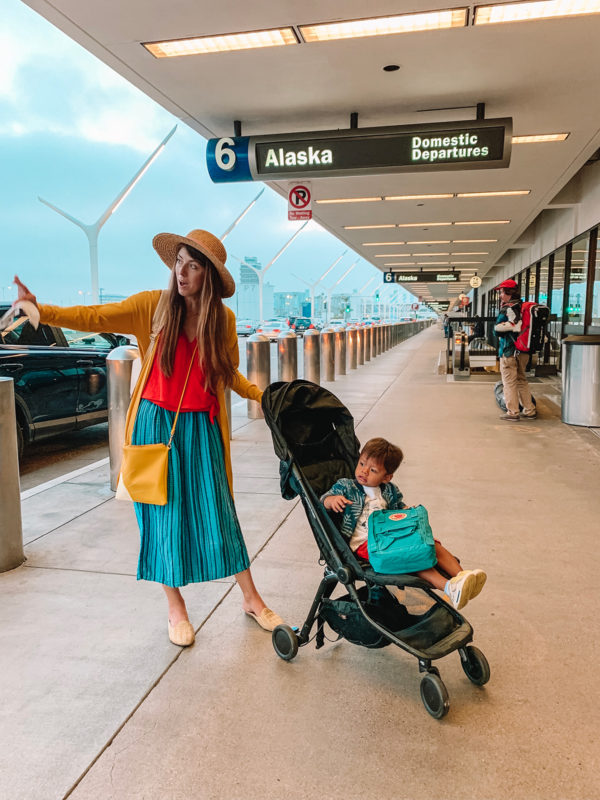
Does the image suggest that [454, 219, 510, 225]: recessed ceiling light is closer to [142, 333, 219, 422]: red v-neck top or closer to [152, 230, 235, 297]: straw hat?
[152, 230, 235, 297]: straw hat

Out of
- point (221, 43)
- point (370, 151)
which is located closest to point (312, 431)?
point (221, 43)

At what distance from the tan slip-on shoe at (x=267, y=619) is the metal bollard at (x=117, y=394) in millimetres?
2795

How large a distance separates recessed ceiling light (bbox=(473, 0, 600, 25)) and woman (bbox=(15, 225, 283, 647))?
402 cm

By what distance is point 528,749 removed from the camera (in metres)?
2.37

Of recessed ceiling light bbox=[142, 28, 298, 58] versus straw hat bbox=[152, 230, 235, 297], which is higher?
recessed ceiling light bbox=[142, 28, 298, 58]

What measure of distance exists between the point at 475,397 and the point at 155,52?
8.16 meters

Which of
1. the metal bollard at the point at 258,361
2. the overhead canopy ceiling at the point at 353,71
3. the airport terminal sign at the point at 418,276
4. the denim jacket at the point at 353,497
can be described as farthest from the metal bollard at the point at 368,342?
the denim jacket at the point at 353,497

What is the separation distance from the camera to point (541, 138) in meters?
9.02

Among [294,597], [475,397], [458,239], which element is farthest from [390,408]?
[458,239]

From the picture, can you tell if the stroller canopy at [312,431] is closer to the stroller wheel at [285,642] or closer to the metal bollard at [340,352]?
the stroller wheel at [285,642]

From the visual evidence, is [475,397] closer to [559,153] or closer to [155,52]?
[559,153]

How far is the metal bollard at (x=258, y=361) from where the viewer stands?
9398mm

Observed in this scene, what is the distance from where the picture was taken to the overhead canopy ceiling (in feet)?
18.0

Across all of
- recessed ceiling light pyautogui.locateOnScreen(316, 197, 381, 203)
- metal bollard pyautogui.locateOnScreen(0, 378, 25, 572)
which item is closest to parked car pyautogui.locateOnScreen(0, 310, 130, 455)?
metal bollard pyautogui.locateOnScreen(0, 378, 25, 572)
